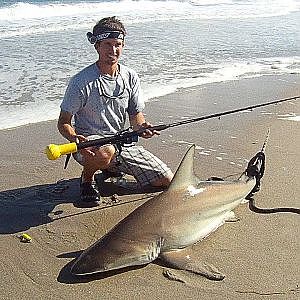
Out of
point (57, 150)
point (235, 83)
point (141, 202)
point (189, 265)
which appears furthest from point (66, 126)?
point (235, 83)

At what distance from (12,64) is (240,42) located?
19.2 ft

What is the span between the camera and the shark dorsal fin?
346 centimetres

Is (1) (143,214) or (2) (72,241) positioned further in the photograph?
(2) (72,241)

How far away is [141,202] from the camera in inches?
172

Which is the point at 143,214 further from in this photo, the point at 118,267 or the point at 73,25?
the point at 73,25

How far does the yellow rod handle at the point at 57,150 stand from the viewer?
11.4ft

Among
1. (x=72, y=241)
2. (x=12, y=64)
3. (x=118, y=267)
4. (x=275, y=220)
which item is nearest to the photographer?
(x=118, y=267)

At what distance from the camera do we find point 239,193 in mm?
3928

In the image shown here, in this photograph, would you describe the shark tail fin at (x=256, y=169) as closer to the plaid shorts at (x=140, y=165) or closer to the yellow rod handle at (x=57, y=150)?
the plaid shorts at (x=140, y=165)

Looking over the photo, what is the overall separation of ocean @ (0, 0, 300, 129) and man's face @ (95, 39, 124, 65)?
2.59 m

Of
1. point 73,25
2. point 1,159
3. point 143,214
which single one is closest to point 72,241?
point 143,214

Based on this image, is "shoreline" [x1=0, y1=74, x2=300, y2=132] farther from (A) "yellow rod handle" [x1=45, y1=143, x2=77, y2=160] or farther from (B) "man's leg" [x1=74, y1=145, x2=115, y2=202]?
(A) "yellow rod handle" [x1=45, y1=143, x2=77, y2=160]

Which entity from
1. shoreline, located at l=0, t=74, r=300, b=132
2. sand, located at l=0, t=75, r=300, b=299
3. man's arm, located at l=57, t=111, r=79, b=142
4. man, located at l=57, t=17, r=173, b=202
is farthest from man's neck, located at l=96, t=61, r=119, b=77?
shoreline, located at l=0, t=74, r=300, b=132

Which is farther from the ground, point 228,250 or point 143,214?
point 143,214
